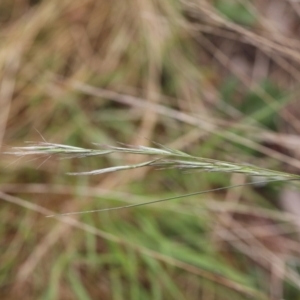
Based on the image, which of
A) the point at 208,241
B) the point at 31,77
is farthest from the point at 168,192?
the point at 31,77

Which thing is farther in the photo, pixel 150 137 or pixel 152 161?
pixel 150 137

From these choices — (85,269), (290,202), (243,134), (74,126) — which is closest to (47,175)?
(74,126)

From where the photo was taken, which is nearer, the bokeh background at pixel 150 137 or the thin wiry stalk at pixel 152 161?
the thin wiry stalk at pixel 152 161

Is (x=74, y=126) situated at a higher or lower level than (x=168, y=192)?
higher

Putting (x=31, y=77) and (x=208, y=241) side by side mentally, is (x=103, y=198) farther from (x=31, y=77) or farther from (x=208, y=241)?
(x=31, y=77)

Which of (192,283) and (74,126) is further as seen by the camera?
(74,126)

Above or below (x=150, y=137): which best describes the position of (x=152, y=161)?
above

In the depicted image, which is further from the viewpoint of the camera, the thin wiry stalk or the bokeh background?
the bokeh background

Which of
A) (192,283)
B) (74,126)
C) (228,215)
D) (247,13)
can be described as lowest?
(192,283)
